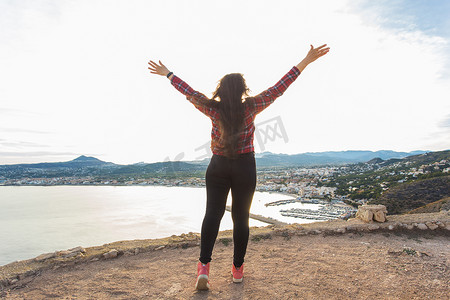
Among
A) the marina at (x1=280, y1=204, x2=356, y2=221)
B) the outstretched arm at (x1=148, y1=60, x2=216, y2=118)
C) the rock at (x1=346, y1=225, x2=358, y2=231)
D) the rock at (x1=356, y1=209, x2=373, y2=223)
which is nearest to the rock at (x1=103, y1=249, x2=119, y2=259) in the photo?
the outstretched arm at (x1=148, y1=60, x2=216, y2=118)

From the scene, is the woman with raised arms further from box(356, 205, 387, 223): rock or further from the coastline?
box(356, 205, 387, 223): rock

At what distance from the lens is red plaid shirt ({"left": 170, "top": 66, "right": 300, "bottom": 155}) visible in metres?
1.56

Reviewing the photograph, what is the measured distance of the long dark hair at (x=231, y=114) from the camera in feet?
4.92

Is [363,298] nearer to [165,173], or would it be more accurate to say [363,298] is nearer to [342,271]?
[342,271]

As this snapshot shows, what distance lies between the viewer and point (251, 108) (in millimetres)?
1555

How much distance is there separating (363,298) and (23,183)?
68.3 metres

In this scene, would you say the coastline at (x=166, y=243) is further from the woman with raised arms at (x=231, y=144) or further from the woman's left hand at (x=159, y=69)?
the woman's left hand at (x=159, y=69)

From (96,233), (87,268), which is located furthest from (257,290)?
(96,233)

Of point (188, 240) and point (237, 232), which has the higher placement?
point (237, 232)

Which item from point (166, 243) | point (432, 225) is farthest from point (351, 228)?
point (166, 243)

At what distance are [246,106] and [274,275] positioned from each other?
1.41 metres

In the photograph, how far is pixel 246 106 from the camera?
1.55m

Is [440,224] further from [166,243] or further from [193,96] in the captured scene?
[193,96]

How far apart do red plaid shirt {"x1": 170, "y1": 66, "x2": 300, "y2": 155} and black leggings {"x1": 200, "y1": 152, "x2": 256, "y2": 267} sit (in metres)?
0.07
